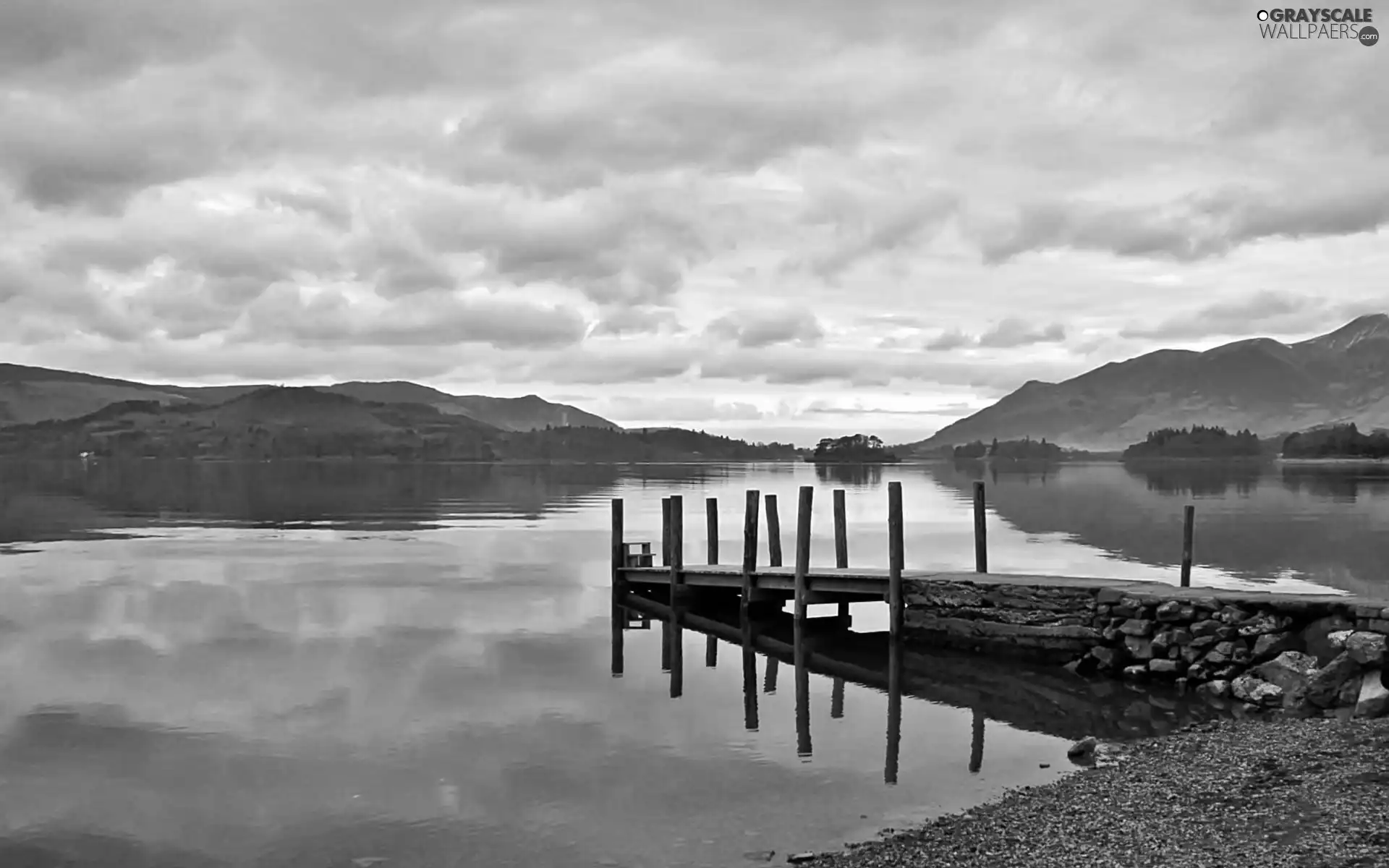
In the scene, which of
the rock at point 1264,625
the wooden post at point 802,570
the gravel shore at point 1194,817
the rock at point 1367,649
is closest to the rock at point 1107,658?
the rock at point 1264,625

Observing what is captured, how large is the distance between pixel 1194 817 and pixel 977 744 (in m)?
5.81

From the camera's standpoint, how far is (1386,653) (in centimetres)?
1827

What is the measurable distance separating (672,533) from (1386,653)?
59.4 ft

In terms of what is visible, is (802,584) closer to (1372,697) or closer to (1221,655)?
(1221,655)

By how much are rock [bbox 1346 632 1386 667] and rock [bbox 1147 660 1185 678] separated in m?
3.37

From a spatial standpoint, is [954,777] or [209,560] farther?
[209,560]

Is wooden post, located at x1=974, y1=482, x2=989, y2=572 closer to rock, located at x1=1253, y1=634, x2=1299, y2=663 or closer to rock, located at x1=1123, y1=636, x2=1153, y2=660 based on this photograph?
rock, located at x1=1123, y1=636, x2=1153, y2=660

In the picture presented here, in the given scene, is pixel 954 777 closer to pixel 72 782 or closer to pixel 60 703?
pixel 72 782

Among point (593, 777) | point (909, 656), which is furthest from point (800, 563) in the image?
point (593, 777)

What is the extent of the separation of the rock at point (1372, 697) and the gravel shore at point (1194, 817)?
1426mm

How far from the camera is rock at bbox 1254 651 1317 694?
62.5 feet

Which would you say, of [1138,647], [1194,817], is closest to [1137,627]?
[1138,647]

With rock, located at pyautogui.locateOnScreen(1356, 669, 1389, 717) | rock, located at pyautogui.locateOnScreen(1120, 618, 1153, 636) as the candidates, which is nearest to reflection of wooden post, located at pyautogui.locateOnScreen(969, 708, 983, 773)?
rock, located at pyautogui.locateOnScreen(1120, 618, 1153, 636)

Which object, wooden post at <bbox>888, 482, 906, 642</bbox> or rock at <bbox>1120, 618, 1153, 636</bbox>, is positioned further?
wooden post at <bbox>888, 482, 906, 642</bbox>
